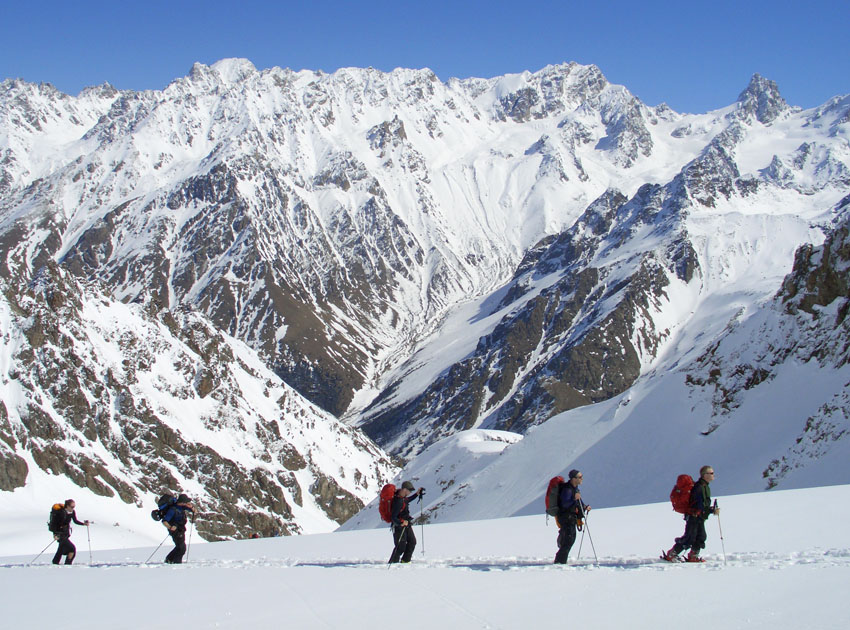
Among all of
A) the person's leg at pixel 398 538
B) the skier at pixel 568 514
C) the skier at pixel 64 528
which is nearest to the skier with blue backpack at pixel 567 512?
the skier at pixel 568 514

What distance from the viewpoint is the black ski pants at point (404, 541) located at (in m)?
20.6

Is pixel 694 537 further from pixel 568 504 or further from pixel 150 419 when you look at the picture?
pixel 150 419

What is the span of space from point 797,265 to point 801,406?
18562mm

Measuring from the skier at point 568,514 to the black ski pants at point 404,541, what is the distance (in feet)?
13.3

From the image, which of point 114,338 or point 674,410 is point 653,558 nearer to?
point 674,410

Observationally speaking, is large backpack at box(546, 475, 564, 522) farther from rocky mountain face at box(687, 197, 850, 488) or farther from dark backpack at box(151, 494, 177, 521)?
rocky mountain face at box(687, 197, 850, 488)

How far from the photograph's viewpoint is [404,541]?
68.2 ft

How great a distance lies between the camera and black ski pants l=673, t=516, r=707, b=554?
1823 centimetres

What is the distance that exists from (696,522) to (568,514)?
3.07 m

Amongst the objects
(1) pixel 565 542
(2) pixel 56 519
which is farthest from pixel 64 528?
(1) pixel 565 542

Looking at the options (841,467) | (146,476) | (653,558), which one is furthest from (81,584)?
(146,476)

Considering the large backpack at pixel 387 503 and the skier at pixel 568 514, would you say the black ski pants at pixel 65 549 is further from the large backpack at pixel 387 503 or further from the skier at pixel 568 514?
the skier at pixel 568 514

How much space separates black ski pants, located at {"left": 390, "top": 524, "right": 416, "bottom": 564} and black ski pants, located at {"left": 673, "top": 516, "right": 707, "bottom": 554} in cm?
686

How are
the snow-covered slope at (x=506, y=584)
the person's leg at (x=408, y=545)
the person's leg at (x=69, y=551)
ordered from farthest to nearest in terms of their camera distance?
the person's leg at (x=69, y=551)
the person's leg at (x=408, y=545)
the snow-covered slope at (x=506, y=584)
